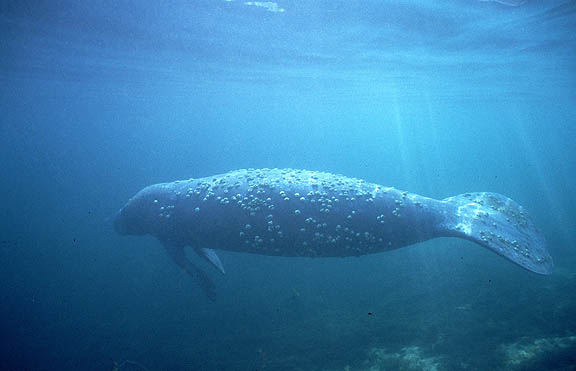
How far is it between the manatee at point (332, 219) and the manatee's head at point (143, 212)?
1.21 metres

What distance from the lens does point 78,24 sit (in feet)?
49.1

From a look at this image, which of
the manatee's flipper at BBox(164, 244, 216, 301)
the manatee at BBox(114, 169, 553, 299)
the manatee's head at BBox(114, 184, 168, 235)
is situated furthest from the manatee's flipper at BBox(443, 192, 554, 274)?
the manatee's head at BBox(114, 184, 168, 235)

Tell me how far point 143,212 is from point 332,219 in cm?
624

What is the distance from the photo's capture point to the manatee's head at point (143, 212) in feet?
31.1

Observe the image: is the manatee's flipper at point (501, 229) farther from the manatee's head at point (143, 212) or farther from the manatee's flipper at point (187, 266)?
the manatee's head at point (143, 212)

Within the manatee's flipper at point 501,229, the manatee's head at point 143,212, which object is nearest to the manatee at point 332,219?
the manatee's flipper at point 501,229

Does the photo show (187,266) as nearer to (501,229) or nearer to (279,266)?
(279,266)

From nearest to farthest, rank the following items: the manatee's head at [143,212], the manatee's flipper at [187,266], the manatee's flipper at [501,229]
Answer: the manatee's flipper at [501,229]
the manatee's flipper at [187,266]
the manatee's head at [143,212]

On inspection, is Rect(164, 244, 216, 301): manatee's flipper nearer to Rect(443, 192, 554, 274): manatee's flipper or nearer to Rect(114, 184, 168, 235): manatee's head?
Rect(114, 184, 168, 235): manatee's head

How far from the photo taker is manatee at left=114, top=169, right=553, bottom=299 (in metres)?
7.25

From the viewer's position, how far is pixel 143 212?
32.4ft

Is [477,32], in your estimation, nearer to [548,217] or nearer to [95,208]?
[548,217]

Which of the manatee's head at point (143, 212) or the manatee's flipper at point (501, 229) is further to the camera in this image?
the manatee's head at point (143, 212)

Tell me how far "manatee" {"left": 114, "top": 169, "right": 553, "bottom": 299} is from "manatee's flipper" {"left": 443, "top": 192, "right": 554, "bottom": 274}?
2 centimetres
